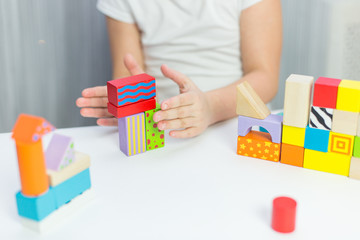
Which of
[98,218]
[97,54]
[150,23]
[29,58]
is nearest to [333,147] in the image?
[98,218]

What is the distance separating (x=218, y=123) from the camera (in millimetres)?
936

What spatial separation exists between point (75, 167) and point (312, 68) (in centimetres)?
109

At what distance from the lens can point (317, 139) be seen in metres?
0.72

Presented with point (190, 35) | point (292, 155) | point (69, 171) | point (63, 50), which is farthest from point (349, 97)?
point (63, 50)

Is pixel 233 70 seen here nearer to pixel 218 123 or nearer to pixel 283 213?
pixel 218 123

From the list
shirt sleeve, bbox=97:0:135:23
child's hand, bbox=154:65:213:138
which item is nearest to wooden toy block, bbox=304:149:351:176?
child's hand, bbox=154:65:213:138

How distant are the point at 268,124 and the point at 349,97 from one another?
0.49 ft

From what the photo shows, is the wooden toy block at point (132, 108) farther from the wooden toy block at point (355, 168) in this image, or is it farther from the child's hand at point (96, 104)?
the wooden toy block at point (355, 168)

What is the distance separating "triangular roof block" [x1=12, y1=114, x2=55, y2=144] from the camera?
0.52 meters

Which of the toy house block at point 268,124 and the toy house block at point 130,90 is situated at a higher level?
the toy house block at point 130,90

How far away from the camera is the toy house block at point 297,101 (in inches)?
27.7

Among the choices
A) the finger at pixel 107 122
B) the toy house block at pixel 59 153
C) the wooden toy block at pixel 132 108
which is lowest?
the finger at pixel 107 122

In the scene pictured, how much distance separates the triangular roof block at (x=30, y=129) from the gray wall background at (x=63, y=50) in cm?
90

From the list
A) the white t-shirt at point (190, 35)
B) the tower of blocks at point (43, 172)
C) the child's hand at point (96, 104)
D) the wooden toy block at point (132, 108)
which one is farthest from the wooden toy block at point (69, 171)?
the white t-shirt at point (190, 35)
